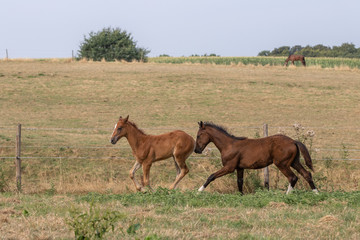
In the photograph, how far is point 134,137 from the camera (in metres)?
13.1

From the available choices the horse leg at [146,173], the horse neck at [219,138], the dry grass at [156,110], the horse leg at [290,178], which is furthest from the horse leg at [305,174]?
the horse leg at [146,173]

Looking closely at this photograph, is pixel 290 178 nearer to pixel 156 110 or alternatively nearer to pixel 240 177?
pixel 240 177

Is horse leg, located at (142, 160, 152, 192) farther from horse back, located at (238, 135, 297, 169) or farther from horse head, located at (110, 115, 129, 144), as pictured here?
horse back, located at (238, 135, 297, 169)

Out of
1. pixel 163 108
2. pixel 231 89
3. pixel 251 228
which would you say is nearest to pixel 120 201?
pixel 251 228

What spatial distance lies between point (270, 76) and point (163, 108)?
11415 mm

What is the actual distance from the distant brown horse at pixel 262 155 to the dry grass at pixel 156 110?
3.32 ft

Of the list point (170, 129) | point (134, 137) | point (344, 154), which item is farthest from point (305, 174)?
point (170, 129)

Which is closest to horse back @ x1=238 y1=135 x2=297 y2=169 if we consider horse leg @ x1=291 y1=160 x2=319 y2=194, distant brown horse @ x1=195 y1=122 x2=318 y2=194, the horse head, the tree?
distant brown horse @ x1=195 y1=122 x2=318 y2=194

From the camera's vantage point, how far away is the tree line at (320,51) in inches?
3233

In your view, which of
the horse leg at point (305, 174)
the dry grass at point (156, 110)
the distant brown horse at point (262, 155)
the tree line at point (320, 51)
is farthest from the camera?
the tree line at point (320, 51)

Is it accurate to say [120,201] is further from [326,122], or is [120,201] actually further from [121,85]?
[121,85]

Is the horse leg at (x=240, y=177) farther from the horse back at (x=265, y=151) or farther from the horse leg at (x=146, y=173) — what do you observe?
the horse leg at (x=146, y=173)

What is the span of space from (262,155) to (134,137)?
2.92 metres

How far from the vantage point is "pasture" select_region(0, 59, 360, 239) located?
28.5 ft
